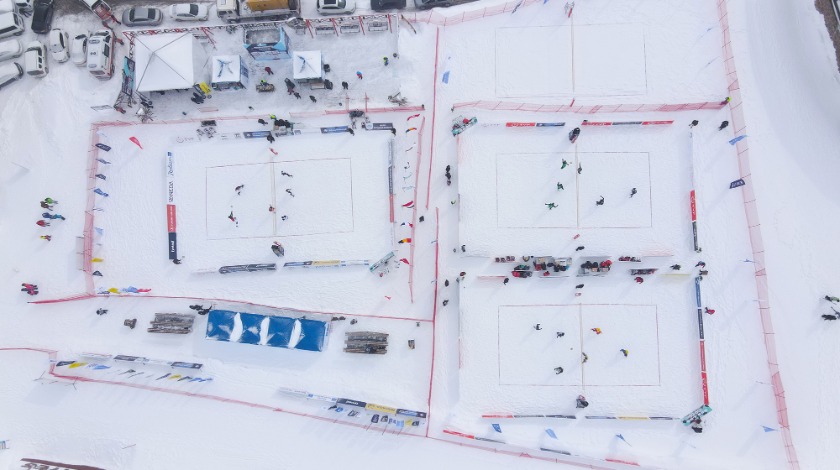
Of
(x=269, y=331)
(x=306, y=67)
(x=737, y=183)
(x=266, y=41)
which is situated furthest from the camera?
(x=266, y=41)

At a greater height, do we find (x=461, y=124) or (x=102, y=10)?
(x=102, y=10)

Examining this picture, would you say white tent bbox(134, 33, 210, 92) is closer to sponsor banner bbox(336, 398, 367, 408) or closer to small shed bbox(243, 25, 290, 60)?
small shed bbox(243, 25, 290, 60)

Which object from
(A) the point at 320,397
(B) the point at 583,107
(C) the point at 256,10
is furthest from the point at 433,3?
(A) the point at 320,397

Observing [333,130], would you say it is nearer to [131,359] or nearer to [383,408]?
[383,408]

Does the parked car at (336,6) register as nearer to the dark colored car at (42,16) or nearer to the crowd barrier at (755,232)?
the dark colored car at (42,16)

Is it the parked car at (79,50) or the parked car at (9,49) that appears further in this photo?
the parked car at (9,49)

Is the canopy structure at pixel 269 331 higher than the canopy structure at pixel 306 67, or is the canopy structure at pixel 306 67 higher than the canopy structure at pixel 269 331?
the canopy structure at pixel 306 67

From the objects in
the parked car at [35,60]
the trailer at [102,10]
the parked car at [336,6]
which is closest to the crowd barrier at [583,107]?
the parked car at [336,6]
